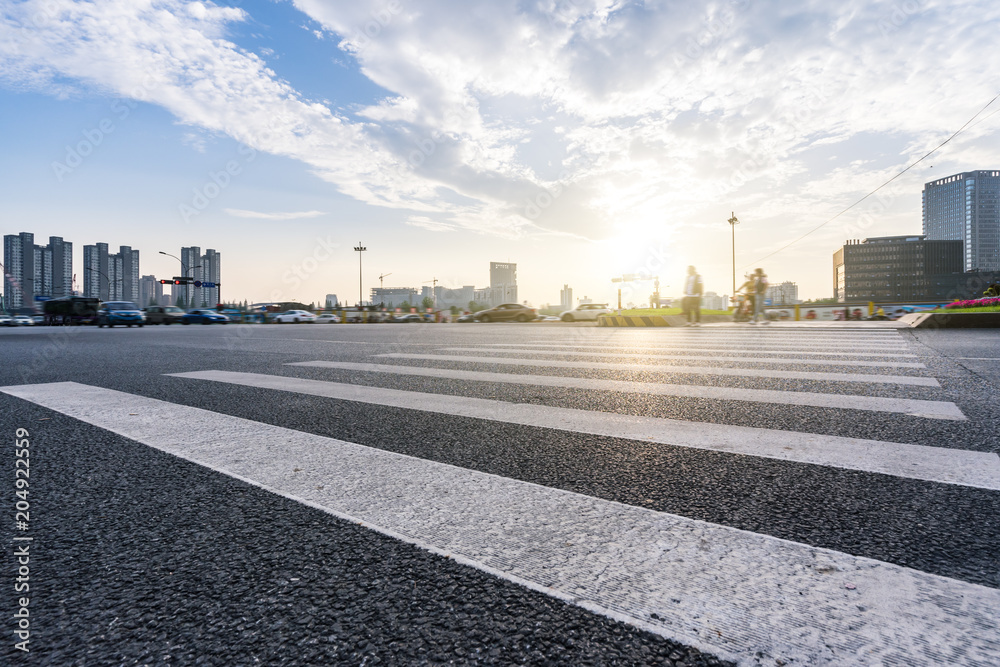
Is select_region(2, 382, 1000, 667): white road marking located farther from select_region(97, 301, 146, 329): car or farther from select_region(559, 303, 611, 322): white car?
select_region(97, 301, 146, 329): car

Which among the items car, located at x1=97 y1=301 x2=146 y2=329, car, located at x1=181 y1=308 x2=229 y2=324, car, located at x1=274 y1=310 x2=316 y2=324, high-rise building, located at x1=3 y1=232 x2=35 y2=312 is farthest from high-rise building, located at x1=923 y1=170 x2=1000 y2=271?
high-rise building, located at x1=3 y1=232 x2=35 y2=312

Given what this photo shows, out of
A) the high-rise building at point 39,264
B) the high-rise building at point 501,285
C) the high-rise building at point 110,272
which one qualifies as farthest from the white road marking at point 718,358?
the high-rise building at point 39,264

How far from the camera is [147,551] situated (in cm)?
148

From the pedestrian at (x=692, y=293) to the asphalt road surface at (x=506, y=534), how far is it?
13.7 metres

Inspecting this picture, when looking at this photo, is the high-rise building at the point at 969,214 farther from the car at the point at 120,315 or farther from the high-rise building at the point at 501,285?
the car at the point at 120,315

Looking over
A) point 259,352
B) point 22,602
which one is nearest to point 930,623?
point 22,602

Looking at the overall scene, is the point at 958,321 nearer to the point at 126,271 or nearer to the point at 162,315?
the point at 162,315

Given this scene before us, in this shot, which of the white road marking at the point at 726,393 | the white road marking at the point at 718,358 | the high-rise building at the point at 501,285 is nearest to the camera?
the white road marking at the point at 726,393

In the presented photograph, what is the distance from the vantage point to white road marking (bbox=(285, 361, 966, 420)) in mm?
3406

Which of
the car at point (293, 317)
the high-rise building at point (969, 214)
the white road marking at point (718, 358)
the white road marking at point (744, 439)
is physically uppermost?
the high-rise building at point (969, 214)

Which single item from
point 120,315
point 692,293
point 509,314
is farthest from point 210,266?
point 692,293

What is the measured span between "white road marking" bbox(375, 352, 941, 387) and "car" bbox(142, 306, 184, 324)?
1537 inches

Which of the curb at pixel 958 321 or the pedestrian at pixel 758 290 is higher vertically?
the pedestrian at pixel 758 290

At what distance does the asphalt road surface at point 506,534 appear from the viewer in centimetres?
106
